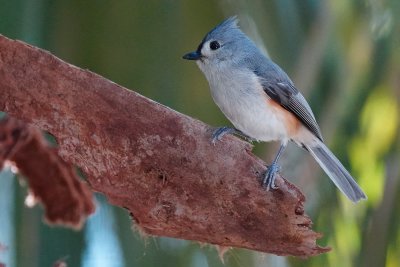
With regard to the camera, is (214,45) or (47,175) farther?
(214,45)

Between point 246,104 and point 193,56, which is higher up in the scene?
point 193,56

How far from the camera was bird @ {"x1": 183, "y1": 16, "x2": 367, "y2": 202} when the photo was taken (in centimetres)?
214

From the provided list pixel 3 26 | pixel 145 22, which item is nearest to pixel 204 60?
pixel 145 22

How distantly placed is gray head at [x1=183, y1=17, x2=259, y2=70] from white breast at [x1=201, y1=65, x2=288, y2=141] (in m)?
0.06

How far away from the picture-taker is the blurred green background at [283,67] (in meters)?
2.04

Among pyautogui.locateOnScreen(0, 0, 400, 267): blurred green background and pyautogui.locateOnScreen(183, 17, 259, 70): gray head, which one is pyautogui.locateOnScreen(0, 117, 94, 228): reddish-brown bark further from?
pyautogui.locateOnScreen(183, 17, 259, 70): gray head

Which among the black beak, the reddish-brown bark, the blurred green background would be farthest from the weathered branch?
the reddish-brown bark

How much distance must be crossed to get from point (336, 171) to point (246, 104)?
1.34 ft

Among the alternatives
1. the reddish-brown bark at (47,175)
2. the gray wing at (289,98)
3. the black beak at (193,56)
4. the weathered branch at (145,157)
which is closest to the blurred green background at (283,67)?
the black beak at (193,56)

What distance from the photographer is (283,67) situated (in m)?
2.45

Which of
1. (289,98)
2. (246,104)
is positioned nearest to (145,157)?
(246,104)

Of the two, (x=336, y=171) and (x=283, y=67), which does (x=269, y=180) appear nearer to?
(x=336, y=171)

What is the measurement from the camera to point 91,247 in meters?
2.02

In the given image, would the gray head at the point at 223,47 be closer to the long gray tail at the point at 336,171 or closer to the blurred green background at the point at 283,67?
the blurred green background at the point at 283,67
